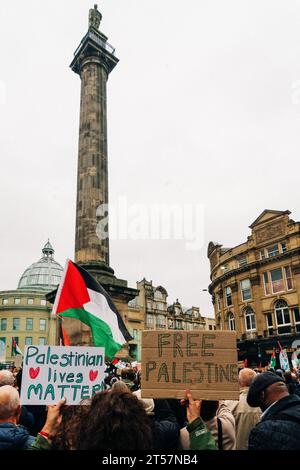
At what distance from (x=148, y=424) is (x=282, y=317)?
35.7 meters

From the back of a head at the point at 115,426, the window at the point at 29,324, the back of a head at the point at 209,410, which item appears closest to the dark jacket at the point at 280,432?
the back of a head at the point at 209,410

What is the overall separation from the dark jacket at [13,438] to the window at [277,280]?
35.9m

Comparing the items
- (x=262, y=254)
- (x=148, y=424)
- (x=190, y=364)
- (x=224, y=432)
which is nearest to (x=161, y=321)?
(x=262, y=254)

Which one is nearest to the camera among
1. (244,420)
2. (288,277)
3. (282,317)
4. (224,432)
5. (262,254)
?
(224,432)

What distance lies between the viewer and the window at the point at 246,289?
39000 millimetres

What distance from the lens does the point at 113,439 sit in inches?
80.1

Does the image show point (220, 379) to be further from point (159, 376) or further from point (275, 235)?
point (275, 235)

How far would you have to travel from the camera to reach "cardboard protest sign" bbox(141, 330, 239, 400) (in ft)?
10.4

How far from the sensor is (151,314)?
235ft

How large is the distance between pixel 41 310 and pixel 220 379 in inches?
2594

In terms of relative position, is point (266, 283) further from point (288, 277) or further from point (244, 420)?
point (244, 420)

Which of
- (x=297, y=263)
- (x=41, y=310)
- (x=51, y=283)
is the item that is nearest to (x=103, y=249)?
(x=297, y=263)

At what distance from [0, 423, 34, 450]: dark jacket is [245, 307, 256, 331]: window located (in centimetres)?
3769
